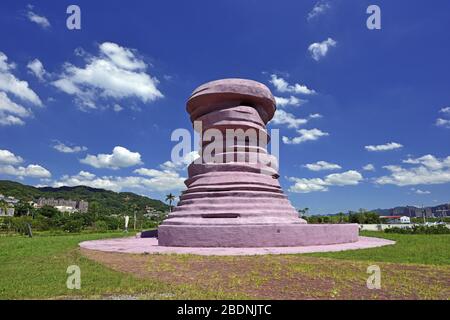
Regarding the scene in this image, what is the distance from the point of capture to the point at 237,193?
18.2 metres

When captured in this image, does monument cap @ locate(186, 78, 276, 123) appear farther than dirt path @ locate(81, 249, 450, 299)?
Yes

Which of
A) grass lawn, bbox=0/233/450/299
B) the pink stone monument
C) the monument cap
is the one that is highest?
the monument cap

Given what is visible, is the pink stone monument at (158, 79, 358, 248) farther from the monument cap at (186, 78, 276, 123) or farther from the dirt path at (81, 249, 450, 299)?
the dirt path at (81, 249, 450, 299)

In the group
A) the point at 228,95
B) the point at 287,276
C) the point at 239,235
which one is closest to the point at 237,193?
the point at 239,235

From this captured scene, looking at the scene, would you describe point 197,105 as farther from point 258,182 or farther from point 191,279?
point 191,279

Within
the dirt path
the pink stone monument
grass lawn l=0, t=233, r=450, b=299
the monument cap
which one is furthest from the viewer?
the monument cap

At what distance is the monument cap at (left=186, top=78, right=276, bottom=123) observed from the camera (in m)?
21.0

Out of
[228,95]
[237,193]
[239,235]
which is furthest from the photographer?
[228,95]

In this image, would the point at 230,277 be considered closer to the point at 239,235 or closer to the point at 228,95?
the point at 239,235

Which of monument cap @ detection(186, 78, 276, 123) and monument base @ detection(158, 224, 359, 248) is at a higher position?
monument cap @ detection(186, 78, 276, 123)

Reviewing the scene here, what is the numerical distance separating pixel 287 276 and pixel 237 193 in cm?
982

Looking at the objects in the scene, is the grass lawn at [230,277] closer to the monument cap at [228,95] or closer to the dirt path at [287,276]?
the dirt path at [287,276]

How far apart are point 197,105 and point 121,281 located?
15.9m

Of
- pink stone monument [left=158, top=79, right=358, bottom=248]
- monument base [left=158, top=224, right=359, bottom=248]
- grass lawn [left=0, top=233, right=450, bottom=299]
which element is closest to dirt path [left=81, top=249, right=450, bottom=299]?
grass lawn [left=0, top=233, right=450, bottom=299]
